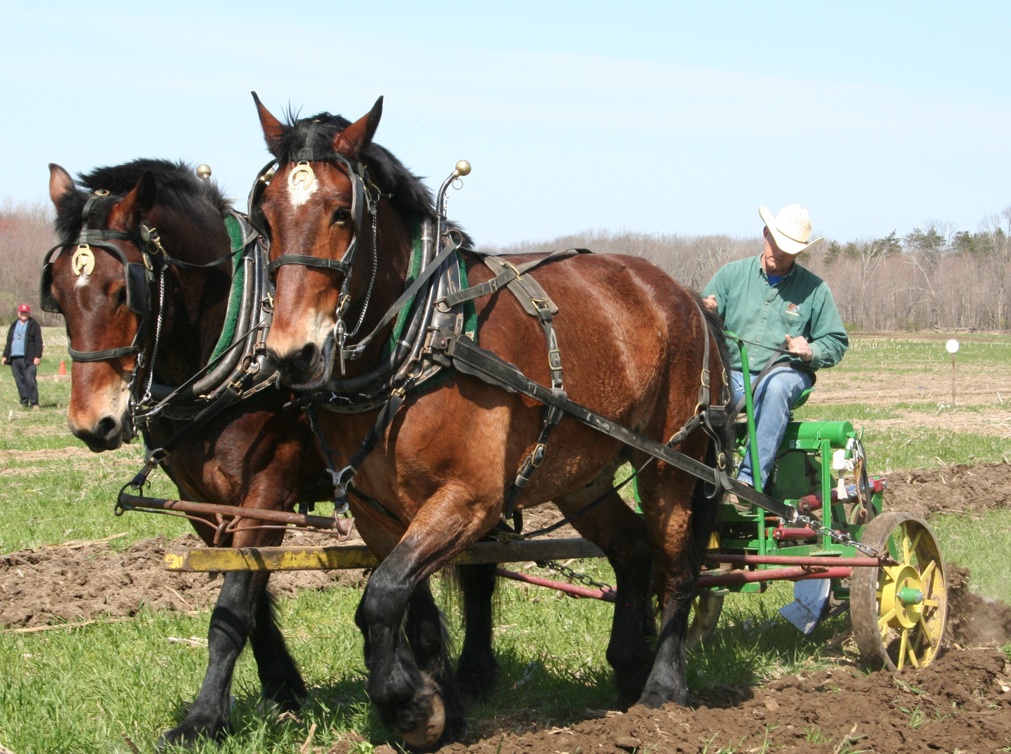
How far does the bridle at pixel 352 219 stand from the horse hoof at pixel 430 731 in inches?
50.7

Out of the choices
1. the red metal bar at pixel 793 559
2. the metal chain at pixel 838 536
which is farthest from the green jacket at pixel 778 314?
the red metal bar at pixel 793 559

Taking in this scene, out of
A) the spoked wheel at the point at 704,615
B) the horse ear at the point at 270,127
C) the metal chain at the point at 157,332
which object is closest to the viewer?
the horse ear at the point at 270,127

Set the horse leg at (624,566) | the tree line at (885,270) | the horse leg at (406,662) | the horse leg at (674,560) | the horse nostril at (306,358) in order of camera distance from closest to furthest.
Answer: the horse nostril at (306,358) → the horse leg at (406,662) → the horse leg at (674,560) → the horse leg at (624,566) → the tree line at (885,270)

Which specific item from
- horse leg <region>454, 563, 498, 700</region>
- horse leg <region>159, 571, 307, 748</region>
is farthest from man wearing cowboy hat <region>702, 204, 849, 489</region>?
horse leg <region>159, 571, 307, 748</region>

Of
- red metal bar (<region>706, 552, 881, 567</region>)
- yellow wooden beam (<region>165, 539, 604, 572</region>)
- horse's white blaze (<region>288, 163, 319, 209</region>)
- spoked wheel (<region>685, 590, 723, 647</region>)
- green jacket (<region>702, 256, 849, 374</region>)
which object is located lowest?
spoked wheel (<region>685, 590, 723, 647</region>)

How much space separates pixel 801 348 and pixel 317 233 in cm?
302

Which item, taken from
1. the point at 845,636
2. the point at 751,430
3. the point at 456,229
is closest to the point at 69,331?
the point at 456,229

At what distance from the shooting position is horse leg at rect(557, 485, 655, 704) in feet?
17.5

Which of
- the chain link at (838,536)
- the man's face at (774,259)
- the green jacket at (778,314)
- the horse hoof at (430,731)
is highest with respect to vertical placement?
the man's face at (774,259)

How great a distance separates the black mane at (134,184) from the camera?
175 inches

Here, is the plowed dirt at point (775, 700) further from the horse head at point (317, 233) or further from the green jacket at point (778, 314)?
the horse head at point (317, 233)

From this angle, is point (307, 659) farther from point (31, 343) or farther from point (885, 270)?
point (885, 270)

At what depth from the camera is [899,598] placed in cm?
555

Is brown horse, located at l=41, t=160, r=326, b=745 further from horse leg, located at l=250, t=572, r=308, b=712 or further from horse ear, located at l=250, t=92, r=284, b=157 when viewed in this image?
horse ear, located at l=250, t=92, r=284, b=157
